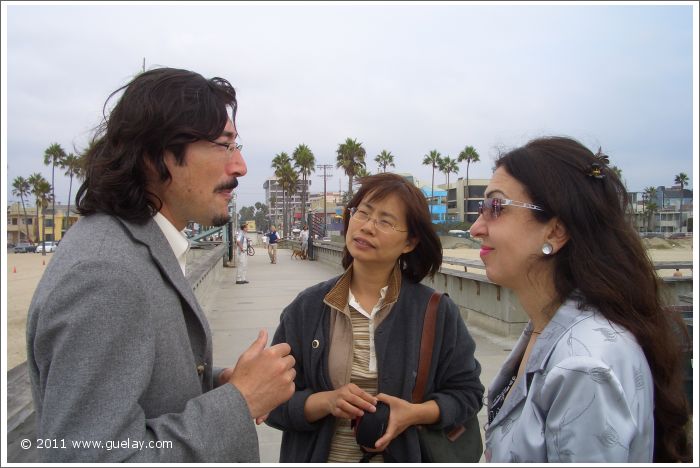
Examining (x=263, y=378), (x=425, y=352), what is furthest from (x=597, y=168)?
(x=263, y=378)

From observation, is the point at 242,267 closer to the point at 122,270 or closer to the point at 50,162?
the point at 122,270

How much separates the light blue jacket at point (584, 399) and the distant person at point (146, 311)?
0.74 m

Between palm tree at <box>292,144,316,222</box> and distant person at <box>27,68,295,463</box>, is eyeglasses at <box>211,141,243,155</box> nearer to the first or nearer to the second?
distant person at <box>27,68,295,463</box>

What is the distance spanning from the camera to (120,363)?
4.32ft

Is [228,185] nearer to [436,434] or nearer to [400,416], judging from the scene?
[400,416]

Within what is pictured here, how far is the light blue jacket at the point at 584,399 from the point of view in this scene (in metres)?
1.42

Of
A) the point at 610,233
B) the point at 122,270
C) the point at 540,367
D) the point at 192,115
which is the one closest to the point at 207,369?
the point at 122,270

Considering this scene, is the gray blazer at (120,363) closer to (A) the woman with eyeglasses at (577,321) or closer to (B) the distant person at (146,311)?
(B) the distant person at (146,311)

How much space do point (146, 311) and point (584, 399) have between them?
117cm


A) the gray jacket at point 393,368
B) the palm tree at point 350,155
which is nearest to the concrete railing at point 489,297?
the gray jacket at point 393,368

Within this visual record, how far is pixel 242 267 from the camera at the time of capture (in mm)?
15617

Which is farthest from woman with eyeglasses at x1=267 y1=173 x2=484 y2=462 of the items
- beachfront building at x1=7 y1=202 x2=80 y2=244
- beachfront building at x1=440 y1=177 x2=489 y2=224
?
beachfront building at x1=7 y1=202 x2=80 y2=244

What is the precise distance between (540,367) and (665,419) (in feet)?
1.38

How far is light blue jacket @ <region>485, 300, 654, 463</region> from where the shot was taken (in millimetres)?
1418
